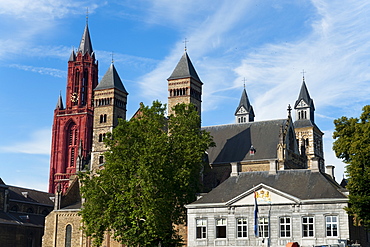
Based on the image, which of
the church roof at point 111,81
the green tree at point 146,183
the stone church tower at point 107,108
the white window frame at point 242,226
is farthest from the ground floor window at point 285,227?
the church roof at point 111,81

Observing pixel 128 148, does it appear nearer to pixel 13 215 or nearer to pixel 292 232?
pixel 292 232

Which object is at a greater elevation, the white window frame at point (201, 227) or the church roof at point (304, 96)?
the church roof at point (304, 96)

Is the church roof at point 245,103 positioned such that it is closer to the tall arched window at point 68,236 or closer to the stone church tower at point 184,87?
the stone church tower at point 184,87

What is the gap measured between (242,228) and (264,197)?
3.08m

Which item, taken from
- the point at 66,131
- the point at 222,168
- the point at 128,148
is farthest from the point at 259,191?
the point at 66,131

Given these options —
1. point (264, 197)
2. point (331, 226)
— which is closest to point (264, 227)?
point (264, 197)

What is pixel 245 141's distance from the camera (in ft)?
216

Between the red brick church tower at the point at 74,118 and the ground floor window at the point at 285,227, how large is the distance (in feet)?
220

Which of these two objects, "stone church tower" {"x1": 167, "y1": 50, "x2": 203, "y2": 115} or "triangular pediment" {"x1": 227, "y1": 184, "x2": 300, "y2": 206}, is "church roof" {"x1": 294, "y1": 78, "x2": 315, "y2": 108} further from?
"triangular pediment" {"x1": 227, "y1": 184, "x2": 300, "y2": 206}

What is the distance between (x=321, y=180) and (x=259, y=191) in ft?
16.2

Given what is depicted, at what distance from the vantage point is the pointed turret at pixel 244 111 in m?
113

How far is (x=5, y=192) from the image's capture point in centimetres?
7319

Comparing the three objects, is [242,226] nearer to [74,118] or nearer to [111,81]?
[111,81]

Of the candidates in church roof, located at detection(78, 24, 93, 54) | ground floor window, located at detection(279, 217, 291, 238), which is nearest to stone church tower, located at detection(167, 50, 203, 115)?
ground floor window, located at detection(279, 217, 291, 238)
